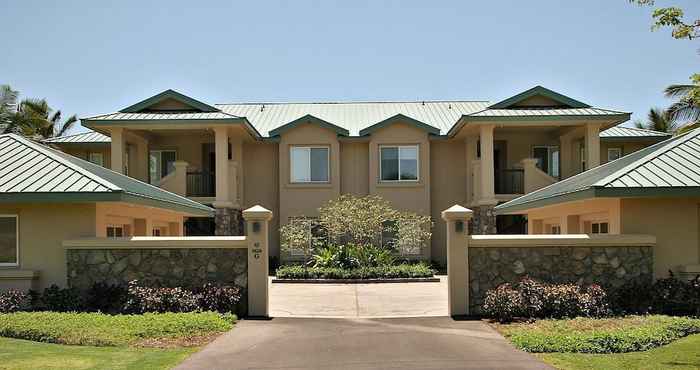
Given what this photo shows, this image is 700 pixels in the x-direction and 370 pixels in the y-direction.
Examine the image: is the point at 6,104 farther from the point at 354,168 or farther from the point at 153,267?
the point at 153,267

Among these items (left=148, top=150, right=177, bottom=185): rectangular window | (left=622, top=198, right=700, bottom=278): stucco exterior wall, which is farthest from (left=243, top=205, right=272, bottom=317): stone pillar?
(left=148, top=150, right=177, bottom=185): rectangular window

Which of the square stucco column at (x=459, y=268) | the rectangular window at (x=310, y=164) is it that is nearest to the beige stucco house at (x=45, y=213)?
the square stucco column at (x=459, y=268)

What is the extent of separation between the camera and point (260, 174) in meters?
35.6

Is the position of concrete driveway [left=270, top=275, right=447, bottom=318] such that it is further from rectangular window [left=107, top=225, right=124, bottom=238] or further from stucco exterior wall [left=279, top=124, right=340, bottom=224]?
stucco exterior wall [left=279, top=124, right=340, bottom=224]

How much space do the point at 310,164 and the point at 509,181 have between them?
8.87 meters

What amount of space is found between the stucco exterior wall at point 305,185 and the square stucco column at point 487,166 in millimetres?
6563

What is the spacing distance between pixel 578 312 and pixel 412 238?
16585 mm

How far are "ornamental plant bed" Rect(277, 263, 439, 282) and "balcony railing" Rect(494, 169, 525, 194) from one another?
795 cm

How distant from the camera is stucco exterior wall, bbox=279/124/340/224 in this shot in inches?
1359

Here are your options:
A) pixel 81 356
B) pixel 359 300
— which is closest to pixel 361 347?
pixel 81 356

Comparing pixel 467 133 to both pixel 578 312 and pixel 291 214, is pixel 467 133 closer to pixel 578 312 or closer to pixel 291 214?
pixel 291 214

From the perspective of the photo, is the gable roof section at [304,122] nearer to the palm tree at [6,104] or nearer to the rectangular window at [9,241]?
the palm tree at [6,104]

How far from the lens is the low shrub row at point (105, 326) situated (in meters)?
13.0

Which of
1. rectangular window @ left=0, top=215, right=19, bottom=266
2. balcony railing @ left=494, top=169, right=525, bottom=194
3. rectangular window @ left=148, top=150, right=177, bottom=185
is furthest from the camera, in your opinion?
rectangular window @ left=148, top=150, right=177, bottom=185
